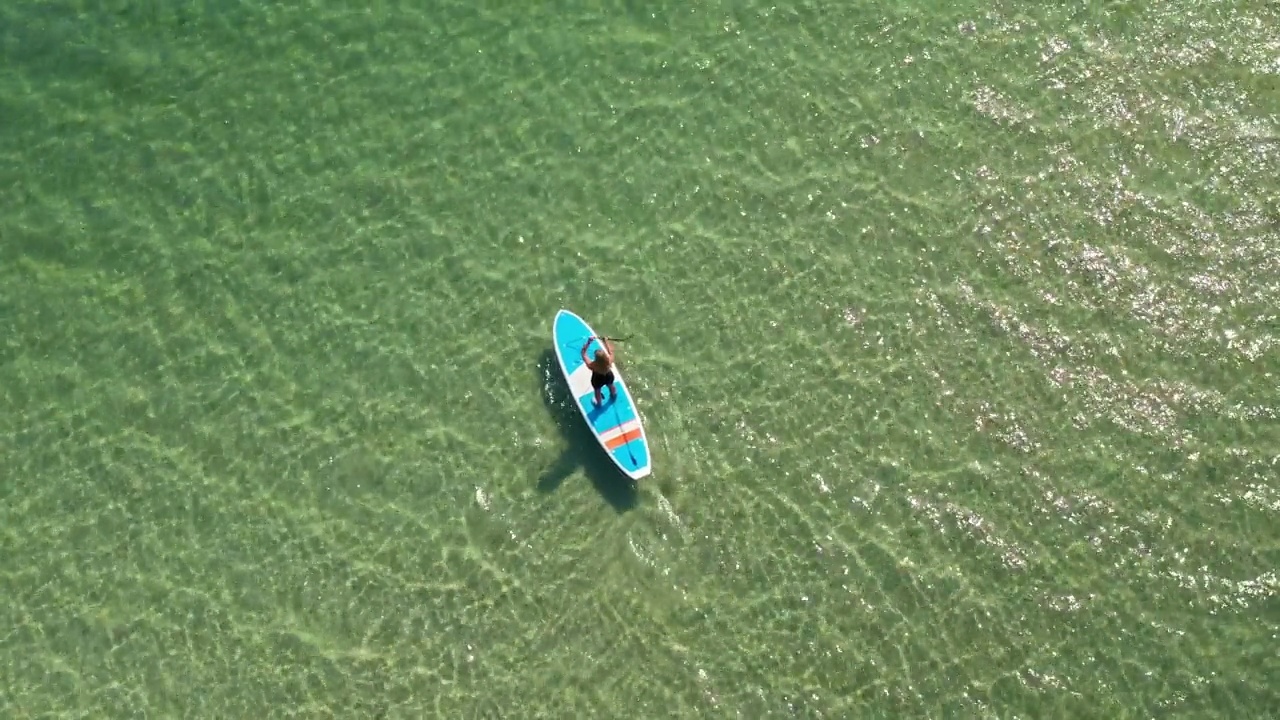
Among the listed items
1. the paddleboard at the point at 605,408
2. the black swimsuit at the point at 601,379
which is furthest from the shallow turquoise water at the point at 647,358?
the black swimsuit at the point at 601,379

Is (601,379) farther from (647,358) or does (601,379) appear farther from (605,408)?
(647,358)

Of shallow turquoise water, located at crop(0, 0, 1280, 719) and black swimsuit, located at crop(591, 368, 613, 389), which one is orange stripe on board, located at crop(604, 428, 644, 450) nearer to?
shallow turquoise water, located at crop(0, 0, 1280, 719)

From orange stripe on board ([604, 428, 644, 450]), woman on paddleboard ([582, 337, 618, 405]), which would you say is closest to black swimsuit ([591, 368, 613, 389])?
woman on paddleboard ([582, 337, 618, 405])

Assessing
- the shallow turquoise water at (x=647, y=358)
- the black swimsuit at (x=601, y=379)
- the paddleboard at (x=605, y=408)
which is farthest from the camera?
the paddleboard at (x=605, y=408)

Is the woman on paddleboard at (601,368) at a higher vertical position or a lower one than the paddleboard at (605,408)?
higher

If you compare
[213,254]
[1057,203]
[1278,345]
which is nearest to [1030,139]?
[1057,203]

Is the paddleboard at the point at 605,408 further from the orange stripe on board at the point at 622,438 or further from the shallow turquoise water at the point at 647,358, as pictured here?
the shallow turquoise water at the point at 647,358

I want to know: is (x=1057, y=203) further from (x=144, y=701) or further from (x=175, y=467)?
(x=144, y=701)
